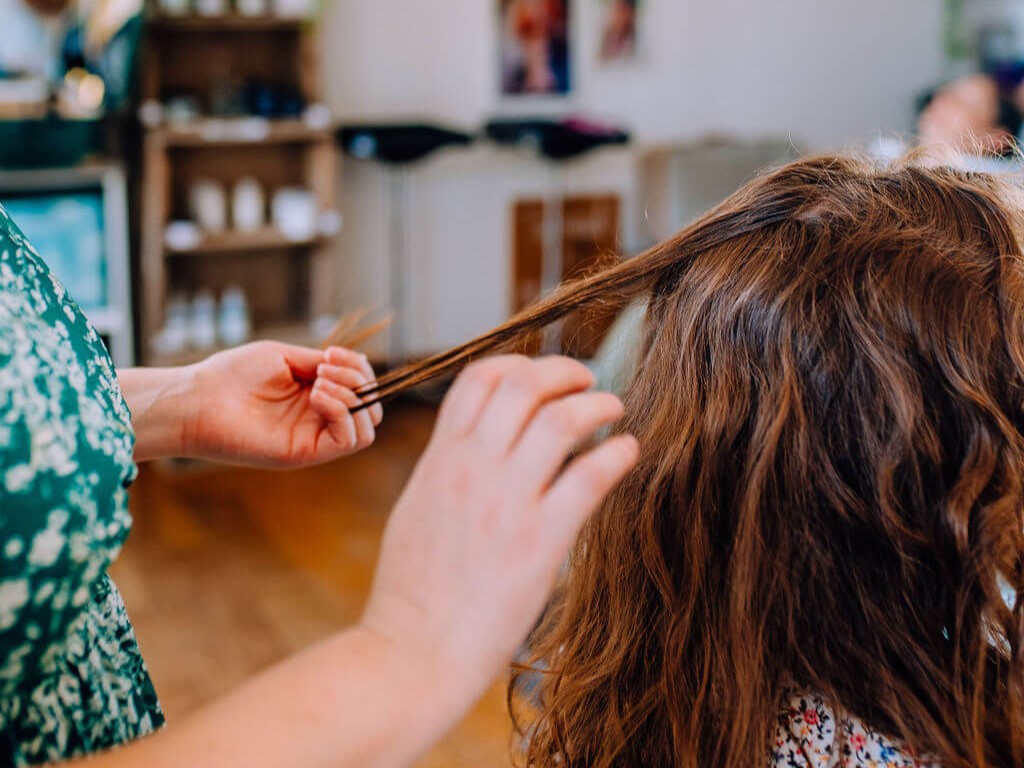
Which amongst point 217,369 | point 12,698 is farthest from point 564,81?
point 12,698

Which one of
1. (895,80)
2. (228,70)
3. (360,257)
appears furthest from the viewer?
(895,80)

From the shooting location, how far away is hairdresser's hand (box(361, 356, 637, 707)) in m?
0.51

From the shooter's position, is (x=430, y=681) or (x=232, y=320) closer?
(x=430, y=681)

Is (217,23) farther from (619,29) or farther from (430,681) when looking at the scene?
(430,681)

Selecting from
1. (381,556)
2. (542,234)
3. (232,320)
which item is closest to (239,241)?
(232,320)

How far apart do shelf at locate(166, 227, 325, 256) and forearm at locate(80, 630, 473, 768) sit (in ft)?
11.8

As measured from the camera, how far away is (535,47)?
16.4ft

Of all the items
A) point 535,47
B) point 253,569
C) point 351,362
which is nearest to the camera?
point 351,362

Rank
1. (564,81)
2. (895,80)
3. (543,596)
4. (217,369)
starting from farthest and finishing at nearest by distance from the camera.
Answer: (895,80) → (564,81) → (217,369) → (543,596)

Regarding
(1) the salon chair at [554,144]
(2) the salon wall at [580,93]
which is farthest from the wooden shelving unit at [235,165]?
(1) the salon chair at [554,144]

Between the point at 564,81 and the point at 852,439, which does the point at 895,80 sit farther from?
the point at 852,439

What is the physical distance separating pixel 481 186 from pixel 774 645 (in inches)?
171

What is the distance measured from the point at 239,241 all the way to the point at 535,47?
185cm

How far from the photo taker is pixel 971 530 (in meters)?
0.80
